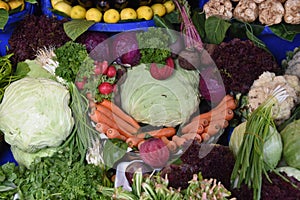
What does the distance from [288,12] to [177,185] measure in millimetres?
1485

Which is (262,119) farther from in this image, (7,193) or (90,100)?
(7,193)

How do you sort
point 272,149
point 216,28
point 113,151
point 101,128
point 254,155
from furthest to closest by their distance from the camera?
point 216,28, point 101,128, point 113,151, point 272,149, point 254,155

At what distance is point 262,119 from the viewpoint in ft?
6.88

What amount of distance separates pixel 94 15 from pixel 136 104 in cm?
73

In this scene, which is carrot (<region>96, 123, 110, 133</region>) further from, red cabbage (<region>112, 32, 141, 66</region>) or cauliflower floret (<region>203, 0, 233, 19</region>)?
cauliflower floret (<region>203, 0, 233, 19</region>)

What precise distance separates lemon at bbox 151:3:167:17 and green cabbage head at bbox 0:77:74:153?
0.94 metres

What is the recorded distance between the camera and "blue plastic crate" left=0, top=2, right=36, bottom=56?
3.08 metres

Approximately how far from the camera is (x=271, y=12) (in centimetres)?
289

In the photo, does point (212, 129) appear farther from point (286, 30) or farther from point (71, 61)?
point (71, 61)

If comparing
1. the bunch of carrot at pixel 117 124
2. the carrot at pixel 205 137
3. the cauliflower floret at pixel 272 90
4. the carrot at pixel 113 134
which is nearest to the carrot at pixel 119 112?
the bunch of carrot at pixel 117 124

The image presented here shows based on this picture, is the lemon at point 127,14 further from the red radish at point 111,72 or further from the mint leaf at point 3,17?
the mint leaf at point 3,17

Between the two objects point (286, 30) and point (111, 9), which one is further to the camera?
point (111, 9)

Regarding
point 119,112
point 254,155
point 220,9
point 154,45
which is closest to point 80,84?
point 119,112

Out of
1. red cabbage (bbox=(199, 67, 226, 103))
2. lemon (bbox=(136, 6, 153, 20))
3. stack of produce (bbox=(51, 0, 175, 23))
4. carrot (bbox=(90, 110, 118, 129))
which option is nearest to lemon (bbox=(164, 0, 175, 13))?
stack of produce (bbox=(51, 0, 175, 23))
